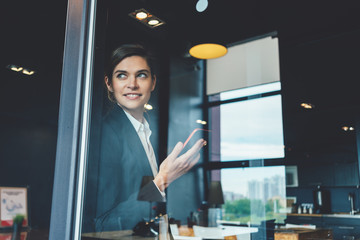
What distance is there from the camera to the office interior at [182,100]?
1139 mm

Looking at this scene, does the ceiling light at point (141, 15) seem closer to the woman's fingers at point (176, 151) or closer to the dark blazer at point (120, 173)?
the dark blazer at point (120, 173)

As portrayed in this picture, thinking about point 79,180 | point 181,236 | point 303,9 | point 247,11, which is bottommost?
point 181,236

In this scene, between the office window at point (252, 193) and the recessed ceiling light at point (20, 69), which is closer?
the recessed ceiling light at point (20, 69)

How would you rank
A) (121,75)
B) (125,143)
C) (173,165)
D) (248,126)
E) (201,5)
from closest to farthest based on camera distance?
1. (121,75)
2. (173,165)
3. (125,143)
4. (201,5)
5. (248,126)

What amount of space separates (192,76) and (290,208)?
2210 millimetres

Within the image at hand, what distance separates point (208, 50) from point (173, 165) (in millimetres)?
1791

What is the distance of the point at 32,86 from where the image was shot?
7.19ft

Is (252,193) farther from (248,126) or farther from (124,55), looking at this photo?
(124,55)

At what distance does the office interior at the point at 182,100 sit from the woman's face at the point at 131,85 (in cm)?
13

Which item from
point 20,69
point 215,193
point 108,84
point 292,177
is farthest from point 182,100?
point 108,84

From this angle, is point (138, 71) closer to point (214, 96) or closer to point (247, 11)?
point (247, 11)

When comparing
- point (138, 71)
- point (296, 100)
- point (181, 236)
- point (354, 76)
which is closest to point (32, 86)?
point (138, 71)

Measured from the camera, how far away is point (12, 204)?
1.99 m

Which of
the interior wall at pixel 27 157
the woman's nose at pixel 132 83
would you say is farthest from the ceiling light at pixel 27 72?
the woman's nose at pixel 132 83
